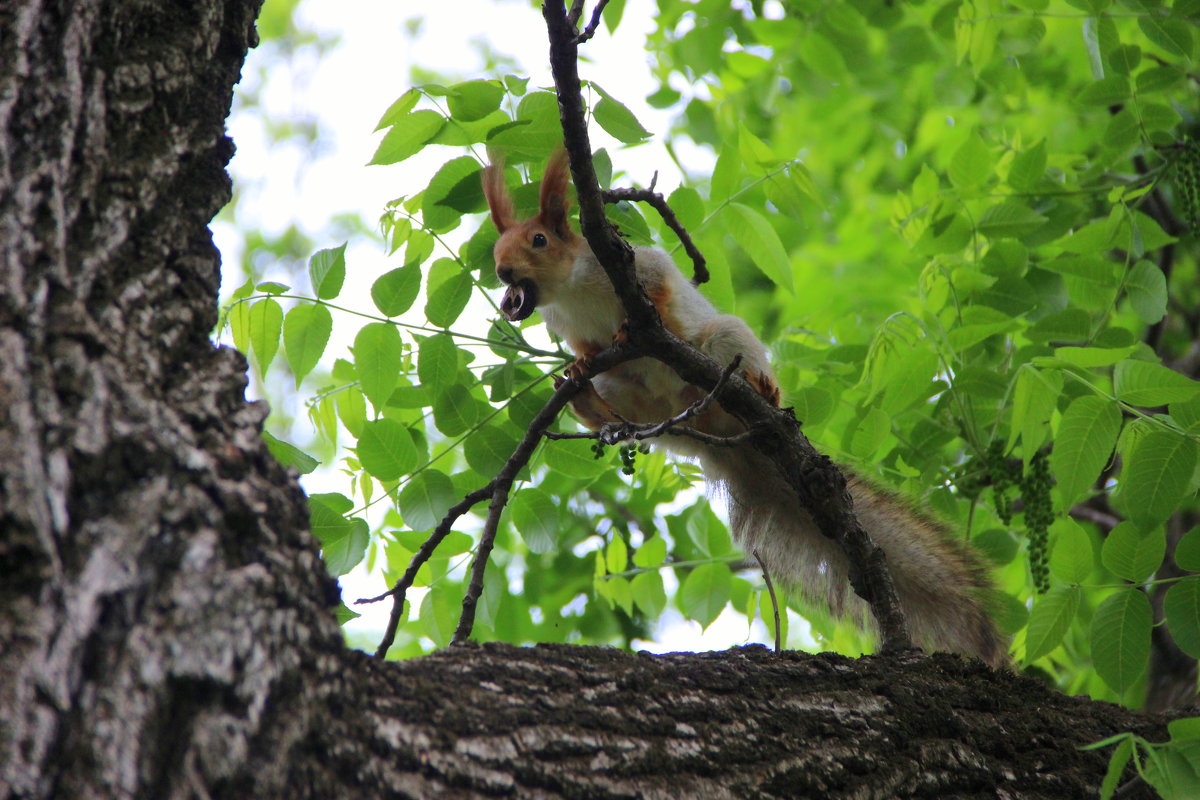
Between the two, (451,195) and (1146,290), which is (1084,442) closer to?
(1146,290)

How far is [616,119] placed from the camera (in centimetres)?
241

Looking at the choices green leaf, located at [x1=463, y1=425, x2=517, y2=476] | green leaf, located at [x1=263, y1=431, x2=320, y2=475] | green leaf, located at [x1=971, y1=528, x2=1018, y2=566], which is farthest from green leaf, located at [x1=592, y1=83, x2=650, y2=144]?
green leaf, located at [x1=971, y1=528, x2=1018, y2=566]

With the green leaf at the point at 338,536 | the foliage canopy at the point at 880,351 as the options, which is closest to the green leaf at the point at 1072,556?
the foliage canopy at the point at 880,351

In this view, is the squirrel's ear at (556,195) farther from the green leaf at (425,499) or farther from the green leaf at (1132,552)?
the green leaf at (1132,552)

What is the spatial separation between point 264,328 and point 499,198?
124cm

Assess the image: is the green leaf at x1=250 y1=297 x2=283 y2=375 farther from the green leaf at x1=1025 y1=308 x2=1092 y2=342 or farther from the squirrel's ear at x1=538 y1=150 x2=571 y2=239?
the green leaf at x1=1025 y1=308 x2=1092 y2=342

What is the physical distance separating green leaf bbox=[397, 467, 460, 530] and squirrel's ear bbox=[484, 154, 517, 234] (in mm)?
946

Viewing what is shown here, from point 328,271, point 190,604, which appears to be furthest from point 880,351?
point 190,604

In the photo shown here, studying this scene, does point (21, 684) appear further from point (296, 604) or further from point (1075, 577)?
point (1075, 577)

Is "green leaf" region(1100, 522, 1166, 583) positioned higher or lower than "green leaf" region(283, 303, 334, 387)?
lower

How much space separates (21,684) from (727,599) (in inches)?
92.6

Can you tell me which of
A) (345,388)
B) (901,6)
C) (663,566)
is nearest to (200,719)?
(345,388)

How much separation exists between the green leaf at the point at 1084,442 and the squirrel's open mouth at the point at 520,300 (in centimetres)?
168

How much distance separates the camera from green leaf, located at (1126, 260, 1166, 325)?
2.66m
